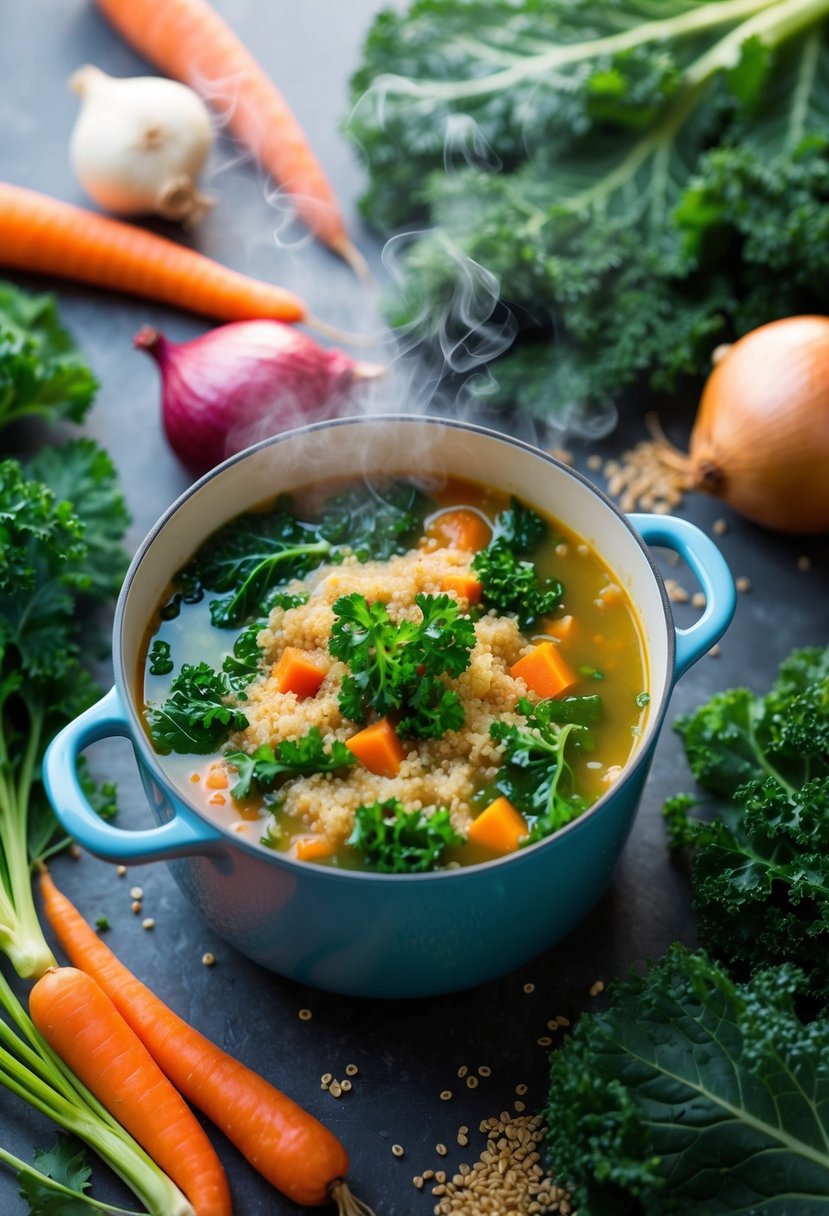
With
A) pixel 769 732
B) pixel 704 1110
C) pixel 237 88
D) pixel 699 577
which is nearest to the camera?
pixel 704 1110

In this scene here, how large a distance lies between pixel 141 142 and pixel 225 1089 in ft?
9.54

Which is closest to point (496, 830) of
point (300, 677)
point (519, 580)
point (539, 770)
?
point (539, 770)

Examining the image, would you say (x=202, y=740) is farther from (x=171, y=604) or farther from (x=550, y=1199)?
(x=550, y=1199)

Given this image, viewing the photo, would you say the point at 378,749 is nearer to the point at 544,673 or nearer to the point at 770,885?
the point at 544,673

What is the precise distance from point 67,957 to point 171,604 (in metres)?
0.84

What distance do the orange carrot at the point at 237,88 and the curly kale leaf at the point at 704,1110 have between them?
9.09 ft

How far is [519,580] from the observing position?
9.53 ft

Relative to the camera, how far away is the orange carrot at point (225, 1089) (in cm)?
254

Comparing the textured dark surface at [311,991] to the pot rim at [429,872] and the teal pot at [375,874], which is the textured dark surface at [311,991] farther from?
the pot rim at [429,872]

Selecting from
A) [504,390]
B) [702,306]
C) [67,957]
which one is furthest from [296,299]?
[67,957]

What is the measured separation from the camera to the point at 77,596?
3449 mm

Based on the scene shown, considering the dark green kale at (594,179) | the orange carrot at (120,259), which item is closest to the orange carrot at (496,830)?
the dark green kale at (594,179)

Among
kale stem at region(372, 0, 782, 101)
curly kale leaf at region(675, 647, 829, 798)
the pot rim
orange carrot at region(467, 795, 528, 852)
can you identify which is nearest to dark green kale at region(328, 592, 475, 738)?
orange carrot at region(467, 795, 528, 852)

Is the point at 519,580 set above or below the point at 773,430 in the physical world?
above
